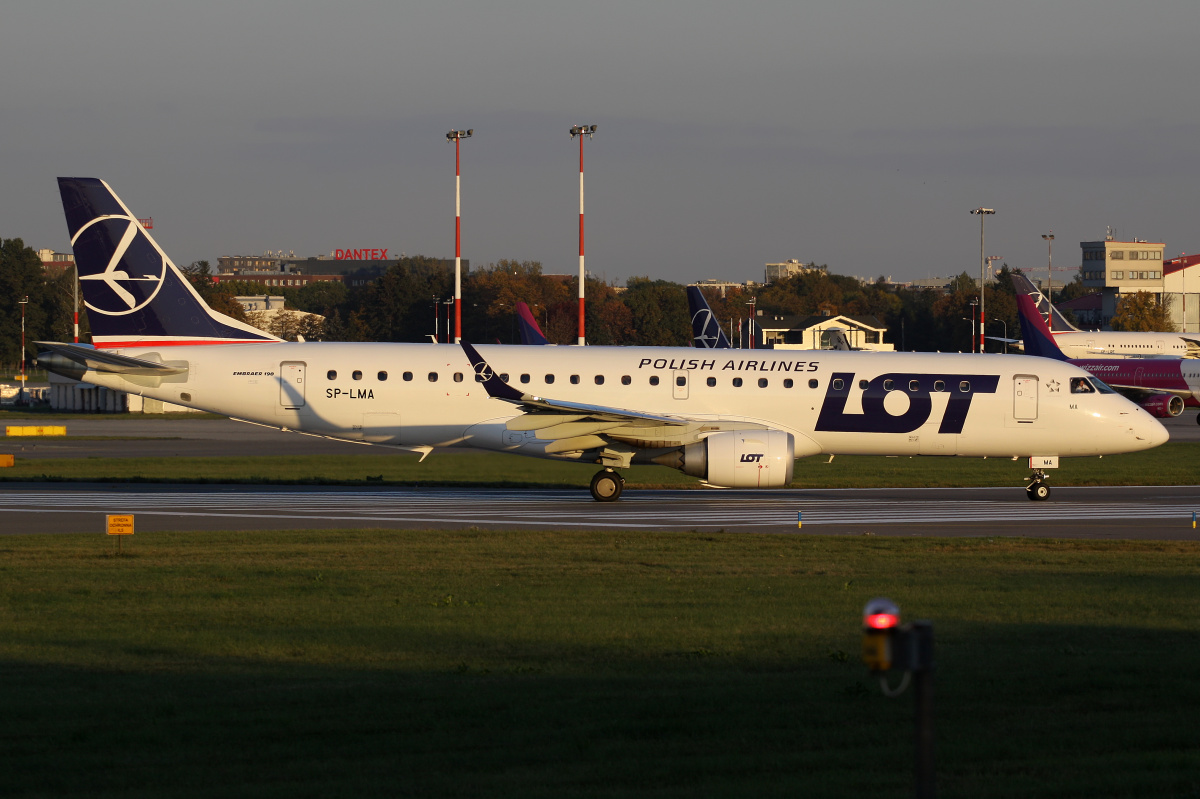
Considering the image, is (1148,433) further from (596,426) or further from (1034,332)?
(1034,332)

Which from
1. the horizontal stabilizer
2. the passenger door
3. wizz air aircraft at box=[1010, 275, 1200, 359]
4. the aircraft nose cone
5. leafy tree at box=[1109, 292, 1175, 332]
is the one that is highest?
leafy tree at box=[1109, 292, 1175, 332]

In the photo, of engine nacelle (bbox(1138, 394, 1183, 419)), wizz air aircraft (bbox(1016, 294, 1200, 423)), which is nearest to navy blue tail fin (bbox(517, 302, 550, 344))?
wizz air aircraft (bbox(1016, 294, 1200, 423))

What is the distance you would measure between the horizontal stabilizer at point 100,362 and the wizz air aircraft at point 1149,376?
45.7m

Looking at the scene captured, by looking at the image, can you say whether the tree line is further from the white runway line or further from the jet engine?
the jet engine

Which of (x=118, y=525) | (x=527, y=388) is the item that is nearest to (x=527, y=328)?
(x=527, y=388)

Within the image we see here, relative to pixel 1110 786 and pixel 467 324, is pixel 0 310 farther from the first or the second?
pixel 1110 786

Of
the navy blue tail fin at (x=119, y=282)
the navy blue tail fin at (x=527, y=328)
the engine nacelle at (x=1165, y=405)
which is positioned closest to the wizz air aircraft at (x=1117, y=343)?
the engine nacelle at (x=1165, y=405)

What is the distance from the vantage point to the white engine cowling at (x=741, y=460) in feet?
83.0

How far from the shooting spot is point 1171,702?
9422 mm

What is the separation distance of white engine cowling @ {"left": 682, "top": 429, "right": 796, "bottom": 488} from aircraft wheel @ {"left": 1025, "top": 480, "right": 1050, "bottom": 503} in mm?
6377

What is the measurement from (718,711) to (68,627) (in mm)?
7261

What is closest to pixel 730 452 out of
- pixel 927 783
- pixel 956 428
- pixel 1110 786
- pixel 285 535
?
pixel 956 428

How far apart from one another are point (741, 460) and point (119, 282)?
49.0ft

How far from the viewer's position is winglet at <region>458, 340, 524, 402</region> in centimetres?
2531
